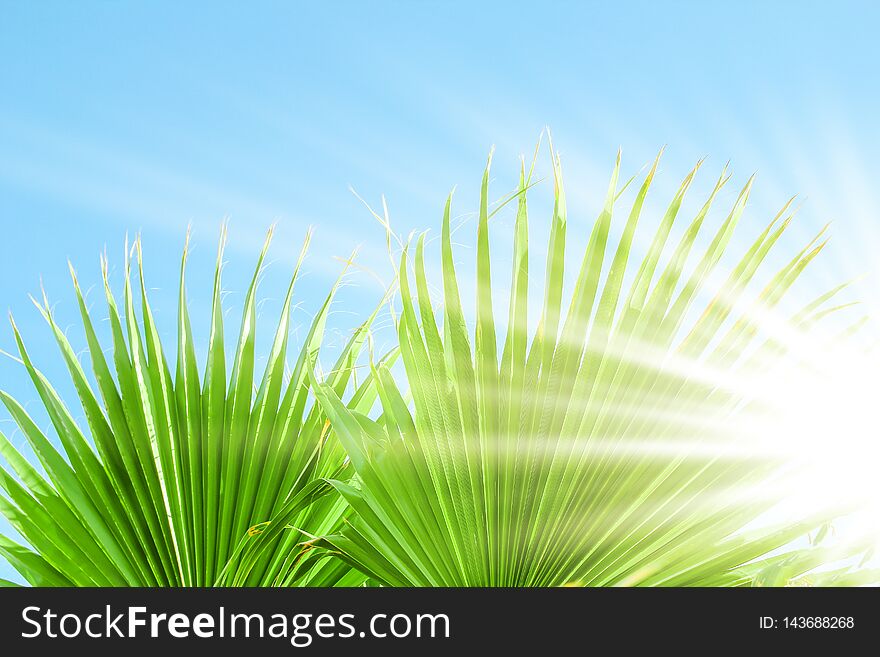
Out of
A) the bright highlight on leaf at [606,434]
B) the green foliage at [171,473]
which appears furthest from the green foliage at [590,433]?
the green foliage at [171,473]

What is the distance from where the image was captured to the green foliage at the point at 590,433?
4.66 ft

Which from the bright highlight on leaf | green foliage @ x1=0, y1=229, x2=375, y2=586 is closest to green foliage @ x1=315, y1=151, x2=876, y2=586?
the bright highlight on leaf

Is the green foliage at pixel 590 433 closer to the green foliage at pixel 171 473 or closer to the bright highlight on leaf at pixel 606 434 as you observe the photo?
the bright highlight on leaf at pixel 606 434

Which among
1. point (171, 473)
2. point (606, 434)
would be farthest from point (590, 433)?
point (171, 473)

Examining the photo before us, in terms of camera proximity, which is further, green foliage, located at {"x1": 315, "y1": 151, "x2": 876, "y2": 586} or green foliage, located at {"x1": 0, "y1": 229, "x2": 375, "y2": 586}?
green foliage, located at {"x1": 0, "y1": 229, "x2": 375, "y2": 586}

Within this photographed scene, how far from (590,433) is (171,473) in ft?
3.26

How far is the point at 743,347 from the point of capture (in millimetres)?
1478

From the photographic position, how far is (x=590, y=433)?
4.63 ft

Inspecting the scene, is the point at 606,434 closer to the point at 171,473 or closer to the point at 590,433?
the point at 590,433

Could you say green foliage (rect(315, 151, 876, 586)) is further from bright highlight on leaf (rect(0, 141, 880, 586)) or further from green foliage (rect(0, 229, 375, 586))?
green foliage (rect(0, 229, 375, 586))

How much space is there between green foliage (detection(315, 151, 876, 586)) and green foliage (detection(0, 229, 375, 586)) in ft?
1.26

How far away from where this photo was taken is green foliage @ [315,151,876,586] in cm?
142

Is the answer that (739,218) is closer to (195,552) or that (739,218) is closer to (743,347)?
(743,347)

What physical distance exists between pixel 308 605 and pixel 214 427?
746 mm
